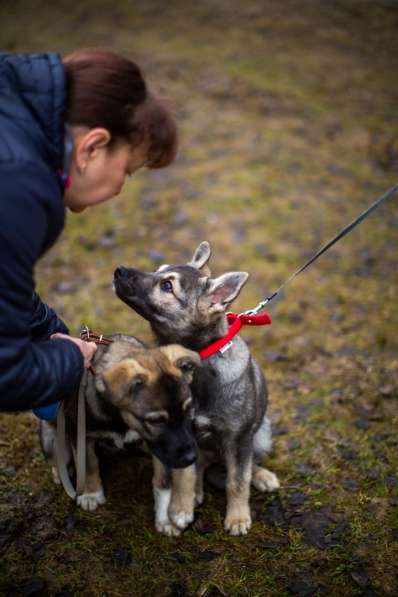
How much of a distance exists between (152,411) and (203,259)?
1.49 m

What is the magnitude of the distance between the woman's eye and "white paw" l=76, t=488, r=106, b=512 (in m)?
1.44

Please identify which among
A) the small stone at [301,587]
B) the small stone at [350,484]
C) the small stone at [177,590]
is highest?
the small stone at [301,587]

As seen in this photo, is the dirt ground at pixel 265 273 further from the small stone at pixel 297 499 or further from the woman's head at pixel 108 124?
the woman's head at pixel 108 124

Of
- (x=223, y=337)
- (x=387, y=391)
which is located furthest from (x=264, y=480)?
(x=387, y=391)

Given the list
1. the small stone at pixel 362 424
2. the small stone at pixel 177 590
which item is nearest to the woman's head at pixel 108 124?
the small stone at pixel 177 590

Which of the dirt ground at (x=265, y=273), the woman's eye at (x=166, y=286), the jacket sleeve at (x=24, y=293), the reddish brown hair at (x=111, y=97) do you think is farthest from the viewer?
the woman's eye at (x=166, y=286)

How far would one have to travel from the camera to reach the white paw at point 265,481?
149 inches

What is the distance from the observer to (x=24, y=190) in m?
2.11

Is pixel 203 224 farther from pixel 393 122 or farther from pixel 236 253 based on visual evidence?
pixel 393 122

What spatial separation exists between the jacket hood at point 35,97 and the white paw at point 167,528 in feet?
8.00

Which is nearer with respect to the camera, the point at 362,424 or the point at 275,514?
the point at 275,514

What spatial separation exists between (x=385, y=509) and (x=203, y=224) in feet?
15.4

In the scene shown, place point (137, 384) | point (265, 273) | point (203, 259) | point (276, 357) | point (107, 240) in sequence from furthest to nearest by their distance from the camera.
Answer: point (107, 240)
point (265, 273)
point (276, 357)
point (203, 259)
point (137, 384)

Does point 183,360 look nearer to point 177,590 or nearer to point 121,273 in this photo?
point 121,273
